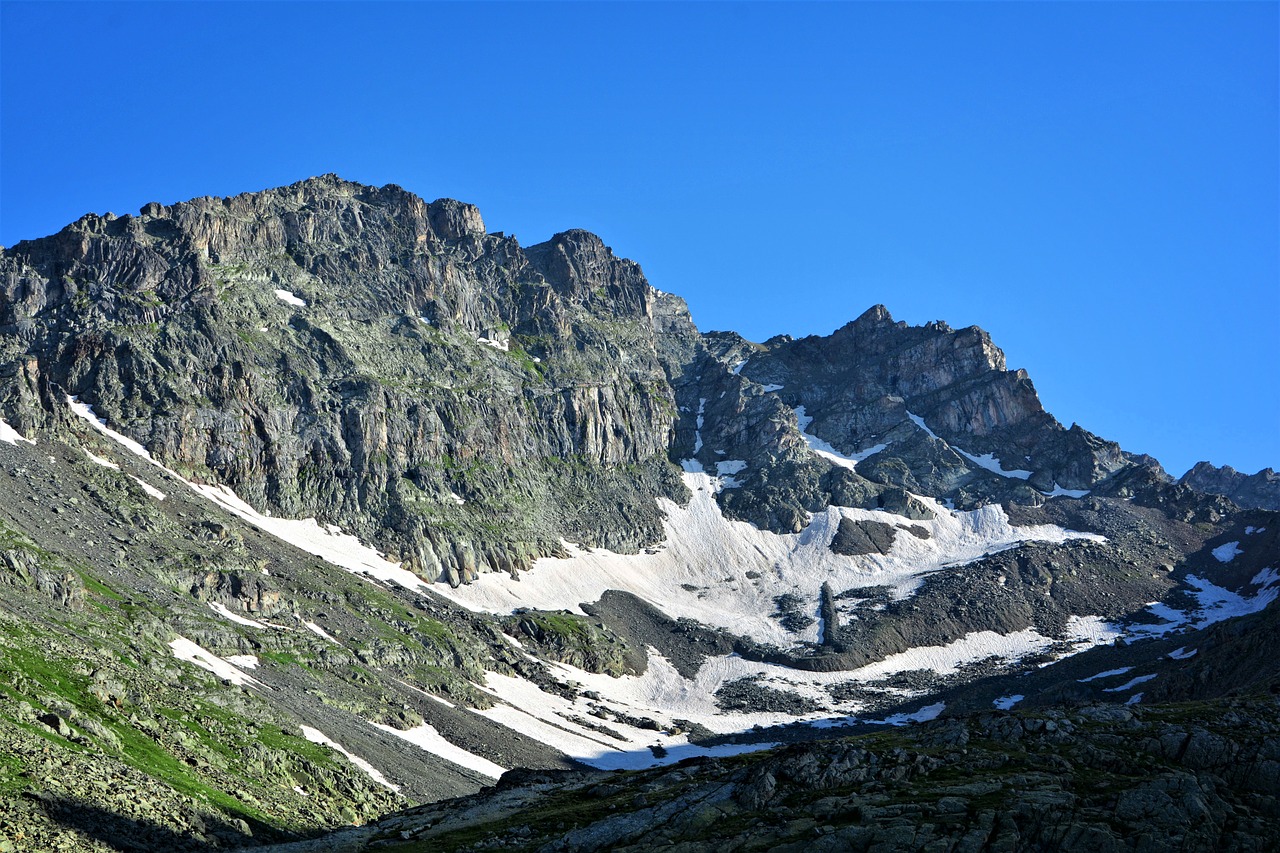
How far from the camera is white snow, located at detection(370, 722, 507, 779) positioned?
4919 inches

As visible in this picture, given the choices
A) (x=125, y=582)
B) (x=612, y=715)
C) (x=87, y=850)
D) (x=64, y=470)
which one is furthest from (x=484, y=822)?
(x=64, y=470)

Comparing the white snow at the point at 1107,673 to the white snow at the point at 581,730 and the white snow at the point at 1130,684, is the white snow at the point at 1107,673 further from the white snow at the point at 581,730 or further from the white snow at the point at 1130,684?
the white snow at the point at 581,730

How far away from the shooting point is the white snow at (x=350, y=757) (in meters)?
101

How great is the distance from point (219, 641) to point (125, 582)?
17.4 meters

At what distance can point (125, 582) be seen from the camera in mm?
130500

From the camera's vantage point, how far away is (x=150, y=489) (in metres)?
177

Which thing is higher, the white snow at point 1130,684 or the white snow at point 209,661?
the white snow at point 209,661

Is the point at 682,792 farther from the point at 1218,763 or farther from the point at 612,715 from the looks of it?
the point at 612,715

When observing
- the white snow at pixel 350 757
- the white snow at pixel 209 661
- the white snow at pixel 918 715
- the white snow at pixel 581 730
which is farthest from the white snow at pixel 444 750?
the white snow at pixel 918 715

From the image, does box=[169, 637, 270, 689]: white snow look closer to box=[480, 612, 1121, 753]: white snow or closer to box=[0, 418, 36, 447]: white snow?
box=[480, 612, 1121, 753]: white snow

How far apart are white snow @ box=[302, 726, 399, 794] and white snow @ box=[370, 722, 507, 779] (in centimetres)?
1725

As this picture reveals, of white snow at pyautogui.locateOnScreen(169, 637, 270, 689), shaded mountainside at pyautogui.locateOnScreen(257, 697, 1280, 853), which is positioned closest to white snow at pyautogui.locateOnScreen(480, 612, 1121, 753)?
white snow at pyautogui.locateOnScreen(169, 637, 270, 689)

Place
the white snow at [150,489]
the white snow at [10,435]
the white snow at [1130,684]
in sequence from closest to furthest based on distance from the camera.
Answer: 1. the white snow at [1130,684]
2. the white snow at [10,435]
3. the white snow at [150,489]

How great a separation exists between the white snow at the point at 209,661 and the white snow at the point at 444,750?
16.7 m
